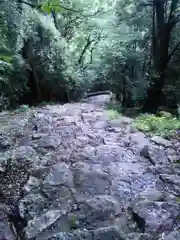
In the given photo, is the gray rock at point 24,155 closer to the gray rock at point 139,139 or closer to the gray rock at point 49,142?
the gray rock at point 49,142

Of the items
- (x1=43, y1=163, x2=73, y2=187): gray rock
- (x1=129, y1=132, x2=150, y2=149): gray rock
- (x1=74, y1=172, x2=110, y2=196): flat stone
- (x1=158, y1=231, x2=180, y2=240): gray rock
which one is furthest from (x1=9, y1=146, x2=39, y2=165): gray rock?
(x1=158, y1=231, x2=180, y2=240): gray rock

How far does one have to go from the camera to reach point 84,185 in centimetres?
354

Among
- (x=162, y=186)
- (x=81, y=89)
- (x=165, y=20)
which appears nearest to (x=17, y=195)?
(x=162, y=186)

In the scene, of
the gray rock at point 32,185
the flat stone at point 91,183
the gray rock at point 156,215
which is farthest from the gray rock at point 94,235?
the gray rock at point 32,185

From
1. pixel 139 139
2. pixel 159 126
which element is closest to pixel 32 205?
pixel 139 139

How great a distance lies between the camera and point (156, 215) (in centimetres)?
284

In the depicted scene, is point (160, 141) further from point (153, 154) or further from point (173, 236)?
point (173, 236)

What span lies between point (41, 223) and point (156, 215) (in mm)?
1250

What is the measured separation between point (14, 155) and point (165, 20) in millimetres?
6334

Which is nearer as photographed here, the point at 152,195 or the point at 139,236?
the point at 139,236

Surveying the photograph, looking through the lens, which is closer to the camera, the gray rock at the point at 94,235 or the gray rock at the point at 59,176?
the gray rock at the point at 94,235

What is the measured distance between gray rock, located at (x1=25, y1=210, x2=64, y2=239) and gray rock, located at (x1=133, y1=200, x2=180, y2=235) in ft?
2.90

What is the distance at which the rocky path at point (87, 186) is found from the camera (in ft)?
8.77

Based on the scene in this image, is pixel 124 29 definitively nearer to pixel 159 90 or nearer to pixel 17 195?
pixel 159 90
